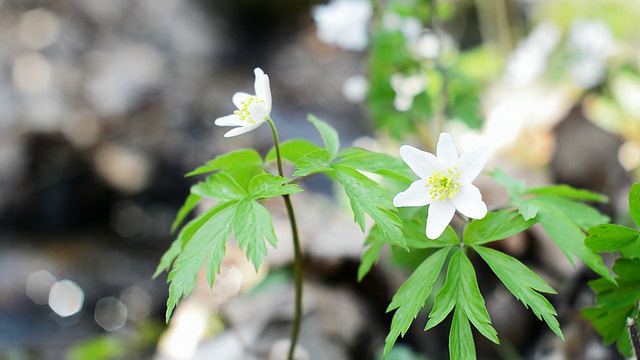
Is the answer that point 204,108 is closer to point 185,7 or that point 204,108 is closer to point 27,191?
point 27,191

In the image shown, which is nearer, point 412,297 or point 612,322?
point 412,297

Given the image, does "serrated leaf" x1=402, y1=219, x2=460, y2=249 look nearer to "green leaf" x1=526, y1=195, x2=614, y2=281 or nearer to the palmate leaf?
the palmate leaf

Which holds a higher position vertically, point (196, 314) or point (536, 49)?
point (536, 49)

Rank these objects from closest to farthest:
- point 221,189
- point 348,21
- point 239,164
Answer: point 221,189 < point 239,164 < point 348,21

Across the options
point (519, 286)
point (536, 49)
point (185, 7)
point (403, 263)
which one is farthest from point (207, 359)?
point (185, 7)

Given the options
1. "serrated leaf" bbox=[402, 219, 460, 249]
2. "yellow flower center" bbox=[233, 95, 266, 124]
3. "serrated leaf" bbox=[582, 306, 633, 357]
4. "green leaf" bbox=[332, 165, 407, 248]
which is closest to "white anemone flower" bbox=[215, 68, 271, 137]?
"yellow flower center" bbox=[233, 95, 266, 124]

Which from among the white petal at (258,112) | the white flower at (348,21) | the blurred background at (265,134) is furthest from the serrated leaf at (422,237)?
the white flower at (348,21)

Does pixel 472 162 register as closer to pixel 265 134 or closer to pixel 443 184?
pixel 443 184

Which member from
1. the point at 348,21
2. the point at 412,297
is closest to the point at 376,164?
the point at 412,297
